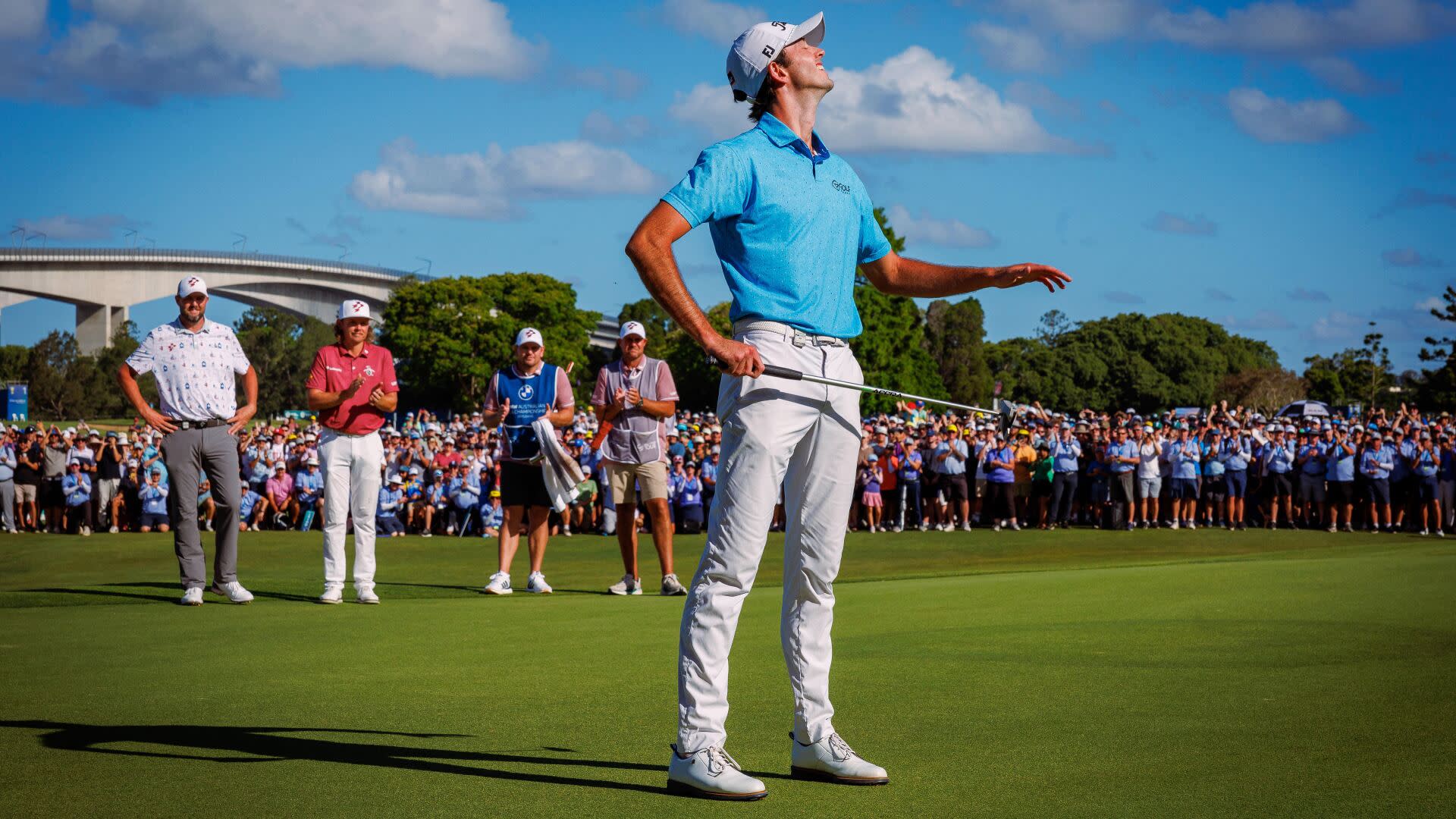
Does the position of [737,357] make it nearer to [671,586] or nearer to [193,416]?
[671,586]

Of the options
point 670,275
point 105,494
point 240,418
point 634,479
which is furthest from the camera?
point 105,494

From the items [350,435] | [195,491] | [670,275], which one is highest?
[670,275]

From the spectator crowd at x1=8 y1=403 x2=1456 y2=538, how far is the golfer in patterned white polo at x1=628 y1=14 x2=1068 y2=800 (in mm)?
18338

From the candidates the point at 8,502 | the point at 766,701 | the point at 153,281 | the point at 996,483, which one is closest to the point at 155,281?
the point at 153,281

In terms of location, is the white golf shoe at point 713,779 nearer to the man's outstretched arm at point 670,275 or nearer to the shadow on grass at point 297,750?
the shadow on grass at point 297,750

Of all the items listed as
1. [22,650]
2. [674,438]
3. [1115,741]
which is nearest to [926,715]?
[1115,741]

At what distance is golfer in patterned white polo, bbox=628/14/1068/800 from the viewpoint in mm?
4238

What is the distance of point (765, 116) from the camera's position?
4.57 metres

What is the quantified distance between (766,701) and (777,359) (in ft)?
6.24

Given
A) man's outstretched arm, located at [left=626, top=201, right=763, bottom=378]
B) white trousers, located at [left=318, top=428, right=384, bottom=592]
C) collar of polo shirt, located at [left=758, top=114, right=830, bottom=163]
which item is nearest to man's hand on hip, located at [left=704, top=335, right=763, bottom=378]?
man's outstretched arm, located at [left=626, top=201, right=763, bottom=378]

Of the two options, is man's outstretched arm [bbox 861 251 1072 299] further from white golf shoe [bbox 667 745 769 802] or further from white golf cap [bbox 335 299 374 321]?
white golf cap [bbox 335 299 374 321]

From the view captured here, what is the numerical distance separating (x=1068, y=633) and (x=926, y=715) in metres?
2.51

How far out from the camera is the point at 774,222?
4422 millimetres

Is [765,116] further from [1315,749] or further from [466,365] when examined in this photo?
[466,365]
